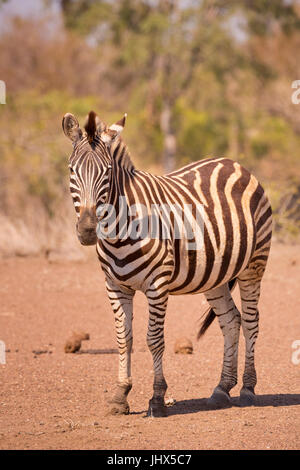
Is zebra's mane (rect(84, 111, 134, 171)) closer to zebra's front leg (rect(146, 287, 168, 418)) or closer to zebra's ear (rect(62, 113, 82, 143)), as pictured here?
zebra's ear (rect(62, 113, 82, 143))

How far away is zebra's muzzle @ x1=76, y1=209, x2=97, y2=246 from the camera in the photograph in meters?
4.57

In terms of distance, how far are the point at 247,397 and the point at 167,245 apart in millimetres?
1522

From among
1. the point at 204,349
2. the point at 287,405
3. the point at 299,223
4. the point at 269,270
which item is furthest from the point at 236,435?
the point at 299,223

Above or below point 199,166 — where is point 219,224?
below

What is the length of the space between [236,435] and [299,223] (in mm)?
7899

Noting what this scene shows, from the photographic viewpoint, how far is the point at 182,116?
2420 centimetres

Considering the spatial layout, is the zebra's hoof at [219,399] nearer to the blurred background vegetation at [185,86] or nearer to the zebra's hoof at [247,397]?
the zebra's hoof at [247,397]

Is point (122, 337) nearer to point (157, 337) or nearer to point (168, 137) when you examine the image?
point (157, 337)

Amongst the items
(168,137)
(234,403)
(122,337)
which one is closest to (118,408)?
(122,337)

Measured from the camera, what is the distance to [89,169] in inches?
187

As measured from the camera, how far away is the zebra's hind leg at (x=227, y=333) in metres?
5.82

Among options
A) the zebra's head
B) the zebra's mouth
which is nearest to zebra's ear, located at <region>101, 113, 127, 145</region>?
the zebra's head

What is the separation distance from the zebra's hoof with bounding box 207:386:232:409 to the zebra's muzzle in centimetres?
184
